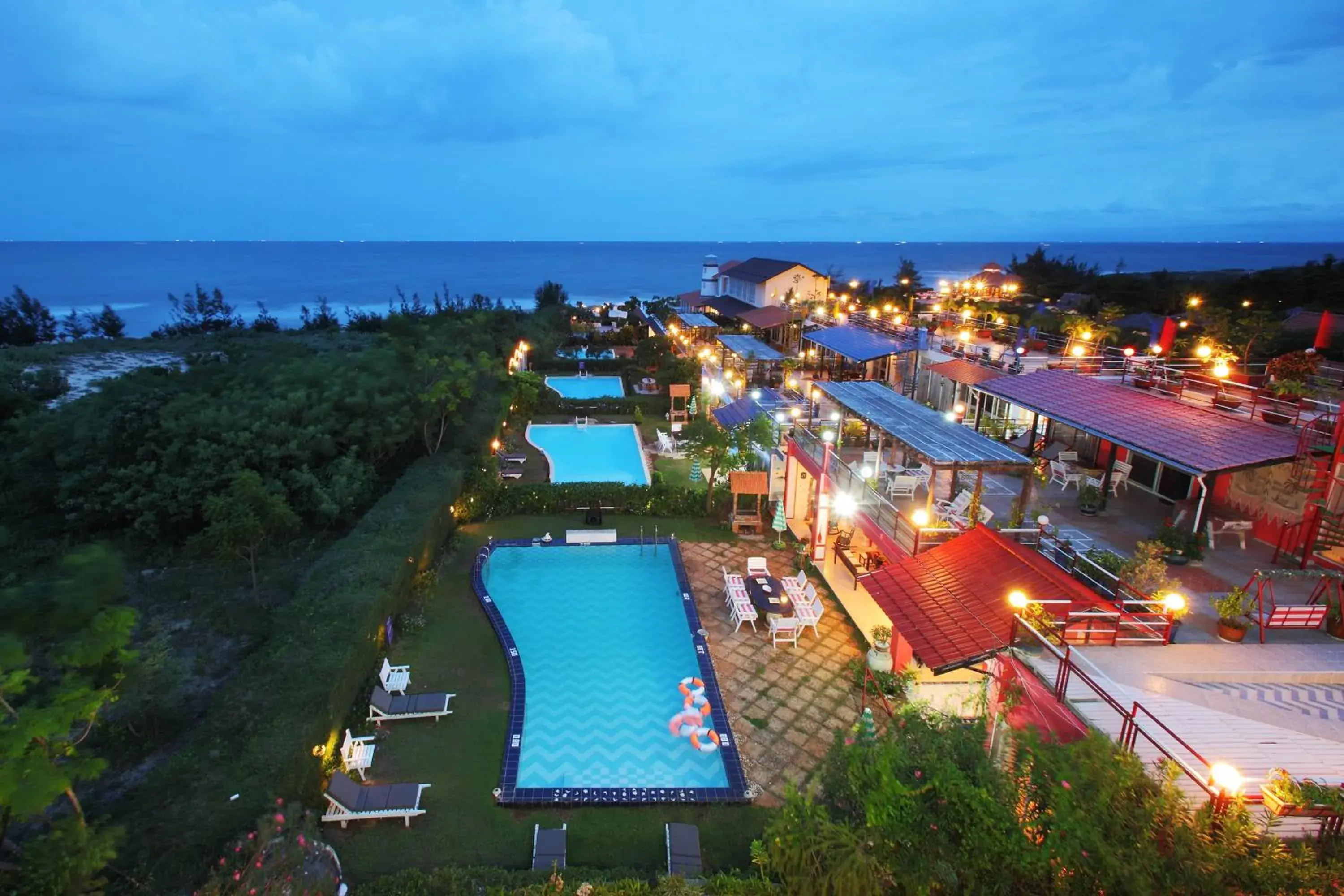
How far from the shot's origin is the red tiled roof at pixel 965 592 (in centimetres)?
938

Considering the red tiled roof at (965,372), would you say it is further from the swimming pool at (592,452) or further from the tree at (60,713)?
the tree at (60,713)

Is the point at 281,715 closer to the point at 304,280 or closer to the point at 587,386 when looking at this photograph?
the point at 587,386

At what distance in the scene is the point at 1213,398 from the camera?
13.6m

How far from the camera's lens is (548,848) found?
30.2ft

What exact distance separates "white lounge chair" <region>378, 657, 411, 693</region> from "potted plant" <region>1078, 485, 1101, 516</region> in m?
13.8

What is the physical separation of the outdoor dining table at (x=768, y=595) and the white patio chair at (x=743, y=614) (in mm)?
130

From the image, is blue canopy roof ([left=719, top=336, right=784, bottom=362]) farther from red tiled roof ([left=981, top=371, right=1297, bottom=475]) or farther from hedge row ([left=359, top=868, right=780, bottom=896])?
hedge row ([left=359, top=868, right=780, bottom=896])

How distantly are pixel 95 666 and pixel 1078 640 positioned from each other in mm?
12864

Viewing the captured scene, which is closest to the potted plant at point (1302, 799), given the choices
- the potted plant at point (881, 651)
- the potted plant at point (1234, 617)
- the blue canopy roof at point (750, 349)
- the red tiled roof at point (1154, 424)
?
the potted plant at point (1234, 617)

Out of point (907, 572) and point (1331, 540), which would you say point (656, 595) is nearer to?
point (907, 572)

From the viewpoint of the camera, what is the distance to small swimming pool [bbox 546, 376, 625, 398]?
39.9 metres

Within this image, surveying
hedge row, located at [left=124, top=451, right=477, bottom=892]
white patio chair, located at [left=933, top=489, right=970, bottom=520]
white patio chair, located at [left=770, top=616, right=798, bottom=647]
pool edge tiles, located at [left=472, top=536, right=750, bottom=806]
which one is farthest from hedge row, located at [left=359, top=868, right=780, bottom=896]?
white patio chair, located at [left=933, top=489, right=970, bottom=520]

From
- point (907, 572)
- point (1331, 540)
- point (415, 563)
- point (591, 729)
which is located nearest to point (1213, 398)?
point (1331, 540)

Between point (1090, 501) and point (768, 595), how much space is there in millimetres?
6927
